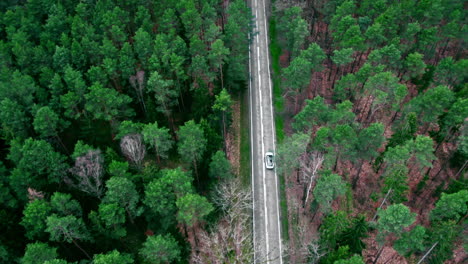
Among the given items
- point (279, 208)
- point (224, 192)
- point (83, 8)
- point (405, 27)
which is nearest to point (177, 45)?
point (83, 8)

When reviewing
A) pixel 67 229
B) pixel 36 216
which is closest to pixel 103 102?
pixel 36 216

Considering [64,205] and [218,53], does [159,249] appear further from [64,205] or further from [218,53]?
[218,53]

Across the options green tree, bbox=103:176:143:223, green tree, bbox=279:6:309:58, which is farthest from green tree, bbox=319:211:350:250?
green tree, bbox=279:6:309:58

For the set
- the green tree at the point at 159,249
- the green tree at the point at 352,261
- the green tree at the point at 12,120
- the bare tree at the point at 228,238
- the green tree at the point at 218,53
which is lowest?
the bare tree at the point at 228,238

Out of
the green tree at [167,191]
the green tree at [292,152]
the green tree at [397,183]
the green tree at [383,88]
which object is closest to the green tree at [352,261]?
the green tree at [397,183]

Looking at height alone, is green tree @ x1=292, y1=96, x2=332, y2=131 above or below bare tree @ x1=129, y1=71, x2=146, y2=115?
below

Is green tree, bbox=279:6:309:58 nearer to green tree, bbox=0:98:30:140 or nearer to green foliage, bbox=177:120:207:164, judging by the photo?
green foliage, bbox=177:120:207:164

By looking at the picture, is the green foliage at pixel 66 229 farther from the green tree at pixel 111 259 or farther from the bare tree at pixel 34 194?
the green tree at pixel 111 259

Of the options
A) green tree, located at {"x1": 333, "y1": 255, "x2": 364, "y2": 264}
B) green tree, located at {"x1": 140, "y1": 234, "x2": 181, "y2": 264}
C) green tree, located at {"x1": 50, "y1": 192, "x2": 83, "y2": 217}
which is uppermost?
green tree, located at {"x1": 50, "y1": 192, "x2": 83, "y2": 217}
